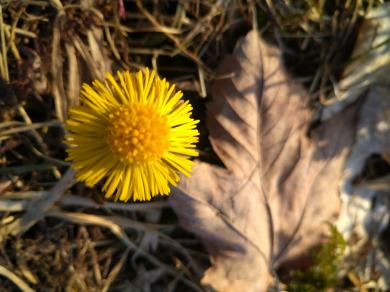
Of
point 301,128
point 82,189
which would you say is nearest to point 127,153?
point 82,189

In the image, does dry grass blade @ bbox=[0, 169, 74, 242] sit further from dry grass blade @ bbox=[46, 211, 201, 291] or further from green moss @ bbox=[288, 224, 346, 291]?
green moss @ bbox=[288, 224, 346, 291]

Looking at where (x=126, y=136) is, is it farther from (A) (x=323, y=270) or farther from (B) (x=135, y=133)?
(A) (x=323, y=270)

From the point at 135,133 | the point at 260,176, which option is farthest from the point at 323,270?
the point at 135,133

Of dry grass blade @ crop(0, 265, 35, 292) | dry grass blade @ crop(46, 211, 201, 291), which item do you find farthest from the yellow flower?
dry grass blade @ crop(0, 265, 35, 292)

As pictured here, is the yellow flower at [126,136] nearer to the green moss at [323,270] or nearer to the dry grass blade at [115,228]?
the dry grass blade at [115,228]

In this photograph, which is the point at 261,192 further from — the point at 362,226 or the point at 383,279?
the point at 383,279
